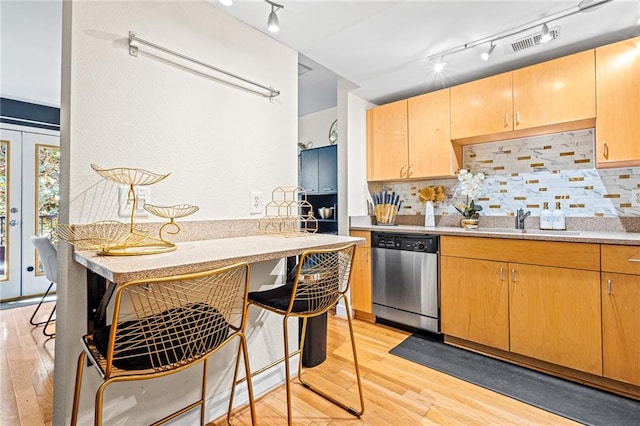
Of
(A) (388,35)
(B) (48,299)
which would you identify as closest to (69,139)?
(A) (388,35)

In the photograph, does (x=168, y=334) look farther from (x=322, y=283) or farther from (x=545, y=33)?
(x=545, y=33)

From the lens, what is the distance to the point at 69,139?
4.02 feet

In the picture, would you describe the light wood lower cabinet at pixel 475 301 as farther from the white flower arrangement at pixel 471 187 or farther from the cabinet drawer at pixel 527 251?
the white flower arrangement at pixel 471 187

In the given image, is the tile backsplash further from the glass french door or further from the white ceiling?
the glass french door

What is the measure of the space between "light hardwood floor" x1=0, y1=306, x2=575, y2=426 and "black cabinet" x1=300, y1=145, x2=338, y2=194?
2.03m

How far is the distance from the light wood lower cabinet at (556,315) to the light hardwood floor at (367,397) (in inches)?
19.0

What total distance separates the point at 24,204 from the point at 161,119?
377cm

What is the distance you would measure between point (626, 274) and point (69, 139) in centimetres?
291

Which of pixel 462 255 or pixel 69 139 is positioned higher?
Answer: pixel 69 139

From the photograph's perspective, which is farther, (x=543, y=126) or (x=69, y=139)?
(x=543, y=126)

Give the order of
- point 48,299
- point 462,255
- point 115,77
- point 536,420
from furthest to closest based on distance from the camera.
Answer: point 48,299 < point 462,255 < point 536,420 < point 115,77

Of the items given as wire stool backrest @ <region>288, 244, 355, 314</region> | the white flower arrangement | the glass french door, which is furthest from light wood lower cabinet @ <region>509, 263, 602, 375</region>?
the glass french door

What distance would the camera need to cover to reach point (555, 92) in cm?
222

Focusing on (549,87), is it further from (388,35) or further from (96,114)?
(96,114)
